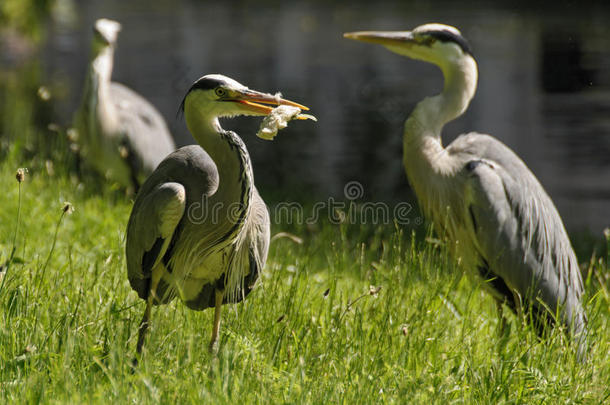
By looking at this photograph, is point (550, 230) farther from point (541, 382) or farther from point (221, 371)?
point (221, 371)

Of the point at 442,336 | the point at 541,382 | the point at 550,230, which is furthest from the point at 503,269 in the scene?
the point at 541,382

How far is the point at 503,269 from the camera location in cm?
448

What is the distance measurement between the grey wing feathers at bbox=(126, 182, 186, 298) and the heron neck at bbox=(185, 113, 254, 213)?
204mm

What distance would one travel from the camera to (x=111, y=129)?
23.4 ft

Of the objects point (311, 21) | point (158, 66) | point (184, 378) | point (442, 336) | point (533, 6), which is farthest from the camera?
point (311, 21)

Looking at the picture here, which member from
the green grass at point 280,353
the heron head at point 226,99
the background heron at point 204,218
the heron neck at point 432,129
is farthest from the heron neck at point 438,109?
the heron head at point 226,99

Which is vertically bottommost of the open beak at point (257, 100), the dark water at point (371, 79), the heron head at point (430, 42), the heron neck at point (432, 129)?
the dark water at point (371, 79)

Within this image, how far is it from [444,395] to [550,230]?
1915mm

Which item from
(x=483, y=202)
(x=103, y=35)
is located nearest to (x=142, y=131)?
(x=103, y=35)

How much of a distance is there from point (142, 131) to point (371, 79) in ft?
33.9

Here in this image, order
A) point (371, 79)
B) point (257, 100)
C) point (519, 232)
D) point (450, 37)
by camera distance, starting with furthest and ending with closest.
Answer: point (371, 79), point (450, 37), point (519, 232), point (257, 100)

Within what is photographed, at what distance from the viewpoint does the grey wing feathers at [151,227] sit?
336 centimetres

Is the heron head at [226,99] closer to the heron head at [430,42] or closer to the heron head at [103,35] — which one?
the heron head at [430,42]

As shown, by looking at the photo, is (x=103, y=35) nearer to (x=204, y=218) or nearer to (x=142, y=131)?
(x=142, y=131)
